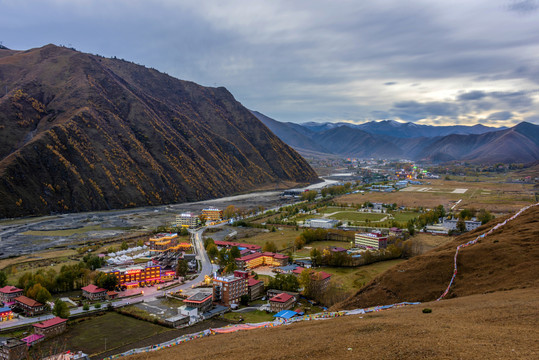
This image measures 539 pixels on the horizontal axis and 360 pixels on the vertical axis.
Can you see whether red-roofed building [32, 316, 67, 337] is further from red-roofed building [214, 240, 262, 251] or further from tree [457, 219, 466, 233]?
tree [457, 219, 466, 233]

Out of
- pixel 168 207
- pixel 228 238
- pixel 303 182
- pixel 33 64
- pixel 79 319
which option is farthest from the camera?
pixel 303 182

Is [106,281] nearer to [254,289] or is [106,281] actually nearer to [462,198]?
[254,289]

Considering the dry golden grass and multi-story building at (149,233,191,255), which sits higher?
the dry golden grass

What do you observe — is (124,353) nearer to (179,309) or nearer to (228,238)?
(179,309)

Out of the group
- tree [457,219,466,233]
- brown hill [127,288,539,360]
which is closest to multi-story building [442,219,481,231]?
tree [457,219,466,233]

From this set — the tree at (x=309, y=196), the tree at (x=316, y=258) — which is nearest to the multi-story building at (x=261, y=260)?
the tree at (x=316, y=258)

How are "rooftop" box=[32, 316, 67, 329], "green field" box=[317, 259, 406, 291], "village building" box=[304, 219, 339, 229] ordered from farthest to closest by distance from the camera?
"village building" box=[304, 219, 339, 229]
"green field" box=[317, 259, 406, 291]
"rooftop" box=[32, 316, 67, 329]

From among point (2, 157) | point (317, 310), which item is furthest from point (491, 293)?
point (2, 157)
